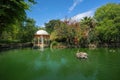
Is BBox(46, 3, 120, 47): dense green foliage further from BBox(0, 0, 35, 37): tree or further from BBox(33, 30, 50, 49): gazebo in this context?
BBox(0, 0, 35, 37): tree

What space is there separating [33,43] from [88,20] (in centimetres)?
1409

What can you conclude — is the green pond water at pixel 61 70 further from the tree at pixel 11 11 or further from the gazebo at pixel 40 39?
the gazebo at pixel 40 39

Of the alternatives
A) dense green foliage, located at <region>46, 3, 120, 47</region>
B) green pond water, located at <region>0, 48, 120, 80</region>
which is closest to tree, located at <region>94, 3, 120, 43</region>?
dense green foliage, located at <region>46, 3, 120, 47</region>

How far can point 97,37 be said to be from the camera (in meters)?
42.4

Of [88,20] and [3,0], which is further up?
[88,20]

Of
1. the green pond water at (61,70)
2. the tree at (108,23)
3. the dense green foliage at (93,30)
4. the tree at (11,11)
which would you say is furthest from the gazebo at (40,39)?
the tree at (11,11)

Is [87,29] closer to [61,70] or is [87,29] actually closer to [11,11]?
[61,70]

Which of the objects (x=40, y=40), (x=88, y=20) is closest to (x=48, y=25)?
(x=40, y=40)

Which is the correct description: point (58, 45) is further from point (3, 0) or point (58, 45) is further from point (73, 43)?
point (3, 0)

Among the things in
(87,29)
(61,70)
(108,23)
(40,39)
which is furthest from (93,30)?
(61,70)

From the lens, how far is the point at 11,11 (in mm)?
7289

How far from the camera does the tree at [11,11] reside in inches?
273

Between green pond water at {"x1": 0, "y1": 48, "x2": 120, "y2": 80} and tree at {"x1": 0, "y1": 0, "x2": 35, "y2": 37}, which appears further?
green pond water at {"x1": 0, "y1": 48, "x2": 120, "y2": 80}

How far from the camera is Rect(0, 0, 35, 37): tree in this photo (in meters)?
6.93
